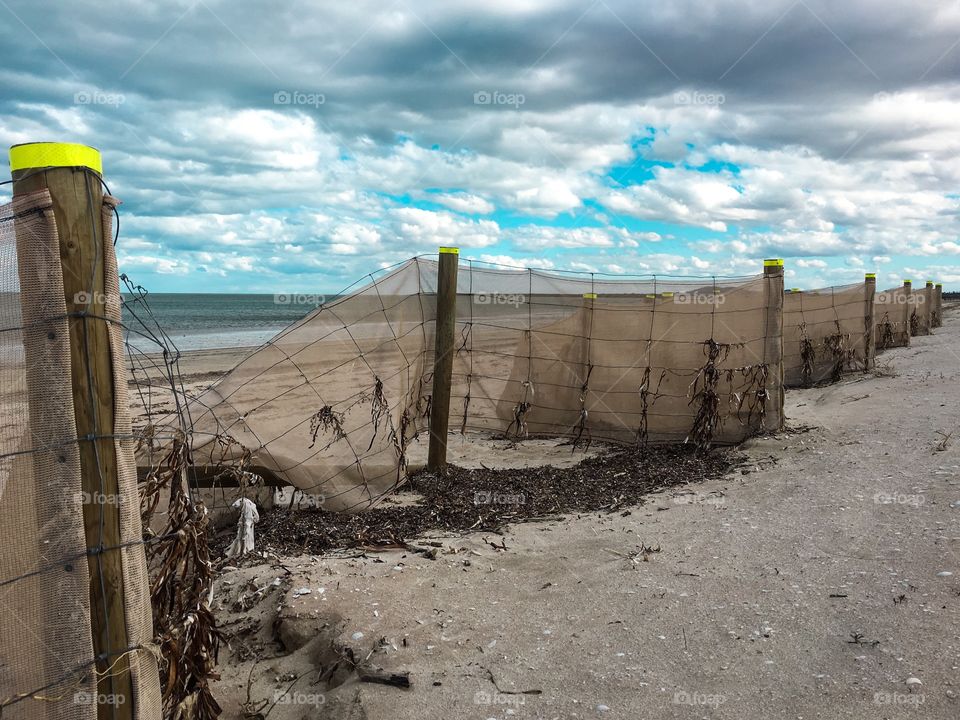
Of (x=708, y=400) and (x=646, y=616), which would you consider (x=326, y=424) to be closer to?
(x=646, y=616)

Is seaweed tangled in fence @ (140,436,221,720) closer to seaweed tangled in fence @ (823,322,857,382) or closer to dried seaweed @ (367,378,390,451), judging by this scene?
dried seaweed @ (367,378,390,451)

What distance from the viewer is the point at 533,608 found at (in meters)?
4.08

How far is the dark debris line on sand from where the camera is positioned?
5156 mm

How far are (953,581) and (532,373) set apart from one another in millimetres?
5168

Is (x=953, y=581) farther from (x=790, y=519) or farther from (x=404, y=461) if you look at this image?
(x=404, y=461)

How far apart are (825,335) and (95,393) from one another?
41.8 feet

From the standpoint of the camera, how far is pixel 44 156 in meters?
2.31

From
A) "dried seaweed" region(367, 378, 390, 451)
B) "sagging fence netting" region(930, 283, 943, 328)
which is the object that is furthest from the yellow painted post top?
"sagging fence netting" region(930, 283, 943, 328)

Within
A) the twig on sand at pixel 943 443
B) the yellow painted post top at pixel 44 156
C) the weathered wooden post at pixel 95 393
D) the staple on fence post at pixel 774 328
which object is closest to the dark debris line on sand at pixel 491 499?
the staple on fence post at pixel 774 328

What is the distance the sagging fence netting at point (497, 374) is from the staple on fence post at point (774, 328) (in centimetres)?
2

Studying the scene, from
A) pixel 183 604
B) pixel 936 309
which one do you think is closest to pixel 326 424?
pixel 183 604

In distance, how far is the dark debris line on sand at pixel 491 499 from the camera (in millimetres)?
5156

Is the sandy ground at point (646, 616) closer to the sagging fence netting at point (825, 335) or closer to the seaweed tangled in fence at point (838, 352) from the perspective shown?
the seaweed tangled in fence at point (838, 352)

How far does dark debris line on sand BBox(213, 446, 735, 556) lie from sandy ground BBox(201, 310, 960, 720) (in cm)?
31
